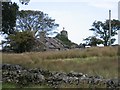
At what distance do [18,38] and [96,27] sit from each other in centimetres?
3947

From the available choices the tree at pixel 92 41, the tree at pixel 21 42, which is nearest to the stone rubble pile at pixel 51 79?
the tree at pixel 21 42

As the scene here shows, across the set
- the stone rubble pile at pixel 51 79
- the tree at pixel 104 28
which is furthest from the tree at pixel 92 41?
the stone rubble pile at pixel 51 79

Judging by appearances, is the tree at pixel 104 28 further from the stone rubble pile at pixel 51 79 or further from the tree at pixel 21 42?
the stone rubble pile at pixel 51 79

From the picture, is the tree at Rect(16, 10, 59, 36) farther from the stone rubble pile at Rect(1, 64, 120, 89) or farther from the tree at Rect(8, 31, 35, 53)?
the stone rubble pile at Rect(1, 64, 120, 89)

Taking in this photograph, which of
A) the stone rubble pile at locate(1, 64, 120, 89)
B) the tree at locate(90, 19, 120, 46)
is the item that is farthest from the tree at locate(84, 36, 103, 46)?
the stone rubble pile at locate(1, 64, 120, 89)

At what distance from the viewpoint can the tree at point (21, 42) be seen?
5341 centimetres

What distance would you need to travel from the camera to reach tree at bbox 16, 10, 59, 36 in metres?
80.8

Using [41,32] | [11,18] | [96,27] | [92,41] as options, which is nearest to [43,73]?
[11,18]

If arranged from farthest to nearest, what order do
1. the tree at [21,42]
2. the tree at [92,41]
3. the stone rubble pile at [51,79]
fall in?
1. the tree at [92,41]
2. the tree at [21,42]
3. the stone rubble pile at [51,79]

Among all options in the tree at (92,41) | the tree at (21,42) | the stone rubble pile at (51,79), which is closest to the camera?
the stone rubble pile at (51,79)

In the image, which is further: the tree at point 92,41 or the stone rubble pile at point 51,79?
the tree at point 92,41

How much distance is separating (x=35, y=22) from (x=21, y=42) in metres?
32.3

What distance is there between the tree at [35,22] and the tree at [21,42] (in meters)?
22.7

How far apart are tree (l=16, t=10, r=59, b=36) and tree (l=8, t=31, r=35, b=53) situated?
22660 millimetres
